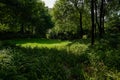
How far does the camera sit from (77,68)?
13.1 m

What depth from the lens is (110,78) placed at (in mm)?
11727

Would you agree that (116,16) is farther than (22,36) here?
No

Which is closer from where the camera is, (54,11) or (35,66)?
(35,66)

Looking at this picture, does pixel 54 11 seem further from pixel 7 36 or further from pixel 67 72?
pixel 67 72

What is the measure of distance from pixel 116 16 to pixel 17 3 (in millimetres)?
30467

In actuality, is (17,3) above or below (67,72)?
above

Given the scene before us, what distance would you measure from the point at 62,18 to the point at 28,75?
3007 cm

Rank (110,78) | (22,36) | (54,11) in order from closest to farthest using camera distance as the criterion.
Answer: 1. (110,78)
2. (54,11)
3. (22,36)

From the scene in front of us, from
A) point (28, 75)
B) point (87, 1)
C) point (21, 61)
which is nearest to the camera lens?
point (28, 75)

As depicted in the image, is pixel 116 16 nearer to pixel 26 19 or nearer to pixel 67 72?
pixel 26 19

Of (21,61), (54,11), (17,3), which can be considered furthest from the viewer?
(54,11)

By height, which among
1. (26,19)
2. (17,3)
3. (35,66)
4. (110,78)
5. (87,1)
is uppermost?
(87,1)

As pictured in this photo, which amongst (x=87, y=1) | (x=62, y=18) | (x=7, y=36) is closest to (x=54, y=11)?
(x=62, y=18)

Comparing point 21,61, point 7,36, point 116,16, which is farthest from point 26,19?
point 116,16
